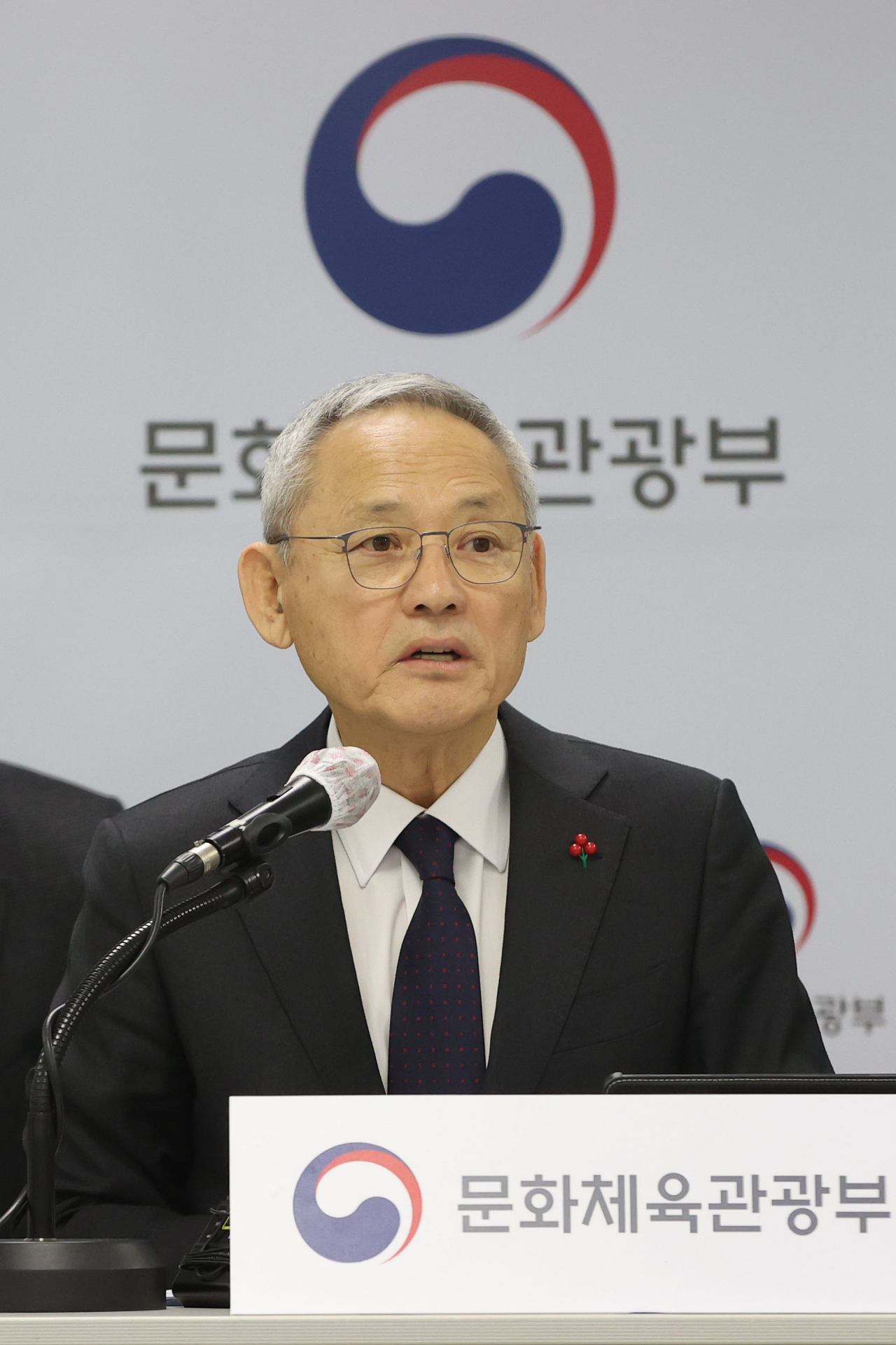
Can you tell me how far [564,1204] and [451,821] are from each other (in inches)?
35.8

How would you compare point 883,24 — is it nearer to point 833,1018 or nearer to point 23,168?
point 23,168

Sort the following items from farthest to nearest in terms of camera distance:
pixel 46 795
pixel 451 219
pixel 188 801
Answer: pixel 451 219
pixel 46 795
pixel 188 801

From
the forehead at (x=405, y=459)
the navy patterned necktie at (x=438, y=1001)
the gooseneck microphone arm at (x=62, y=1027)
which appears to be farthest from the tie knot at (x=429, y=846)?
the gooseneck microphone arm at (x=62, y=1027)

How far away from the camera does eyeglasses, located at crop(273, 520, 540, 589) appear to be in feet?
5.98

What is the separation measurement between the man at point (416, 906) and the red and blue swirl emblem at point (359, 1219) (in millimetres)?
744

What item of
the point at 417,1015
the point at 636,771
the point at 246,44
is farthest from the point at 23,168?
the point at 417,1015

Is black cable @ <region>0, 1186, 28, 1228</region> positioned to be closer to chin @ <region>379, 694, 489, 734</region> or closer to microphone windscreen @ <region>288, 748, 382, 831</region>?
microphone windscreen @ <region>288, 748, 382, 831</region>

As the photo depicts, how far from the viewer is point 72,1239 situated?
3.64 ft

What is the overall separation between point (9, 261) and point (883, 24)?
5.40 feet

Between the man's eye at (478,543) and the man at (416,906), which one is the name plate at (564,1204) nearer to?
the man at (416,906)

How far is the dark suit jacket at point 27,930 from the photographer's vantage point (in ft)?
6.58

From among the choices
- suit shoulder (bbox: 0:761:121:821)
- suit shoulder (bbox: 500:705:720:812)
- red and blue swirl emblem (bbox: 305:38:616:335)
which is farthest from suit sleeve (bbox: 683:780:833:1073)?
red and blue swirl emblem (bbox: 305:38:616:335)

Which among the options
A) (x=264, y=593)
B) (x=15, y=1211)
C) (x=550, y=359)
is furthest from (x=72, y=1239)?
(x=550, y=359)

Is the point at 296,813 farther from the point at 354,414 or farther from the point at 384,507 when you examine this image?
the point at 354,414
